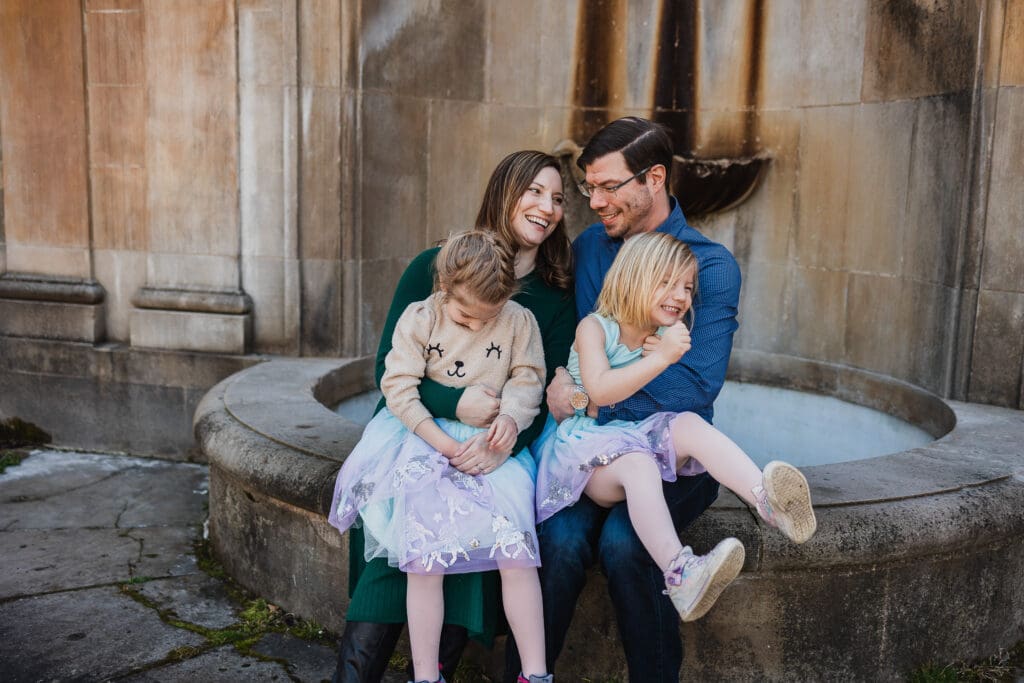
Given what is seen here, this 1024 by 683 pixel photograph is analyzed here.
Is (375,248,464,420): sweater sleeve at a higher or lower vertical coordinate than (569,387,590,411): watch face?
higher

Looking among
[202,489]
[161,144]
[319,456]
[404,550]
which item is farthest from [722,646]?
[161,144]

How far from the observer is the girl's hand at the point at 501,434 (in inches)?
101

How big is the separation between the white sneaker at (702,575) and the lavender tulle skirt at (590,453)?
1.11ft

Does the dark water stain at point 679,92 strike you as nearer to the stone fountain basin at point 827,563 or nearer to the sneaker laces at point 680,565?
the stone fountain basin at point 827,563

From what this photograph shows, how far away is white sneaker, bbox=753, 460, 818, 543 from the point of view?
7.41ft

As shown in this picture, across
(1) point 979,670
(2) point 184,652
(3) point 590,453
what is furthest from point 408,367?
(1) point 979,670

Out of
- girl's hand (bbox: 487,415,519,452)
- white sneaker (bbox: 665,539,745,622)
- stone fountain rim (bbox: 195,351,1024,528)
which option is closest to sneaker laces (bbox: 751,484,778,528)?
white sneaker (bbox: 665,539,745,622)

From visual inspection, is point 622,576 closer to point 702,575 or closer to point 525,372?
point 702,575

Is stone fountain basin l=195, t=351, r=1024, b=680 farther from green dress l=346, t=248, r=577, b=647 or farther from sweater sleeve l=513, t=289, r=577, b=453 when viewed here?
sweater sleeve l=513, t=289, r=577, b=453

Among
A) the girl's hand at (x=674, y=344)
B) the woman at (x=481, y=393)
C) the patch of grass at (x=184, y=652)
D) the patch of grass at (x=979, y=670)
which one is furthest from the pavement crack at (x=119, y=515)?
the patch of grass at (x=979, y=670)

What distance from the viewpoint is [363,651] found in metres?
2.55

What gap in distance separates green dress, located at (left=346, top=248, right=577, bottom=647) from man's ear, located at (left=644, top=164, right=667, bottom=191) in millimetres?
396

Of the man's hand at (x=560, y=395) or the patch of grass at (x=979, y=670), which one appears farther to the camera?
the patch of grass at (x=979, y=670)

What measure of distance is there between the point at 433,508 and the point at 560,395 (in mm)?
486
